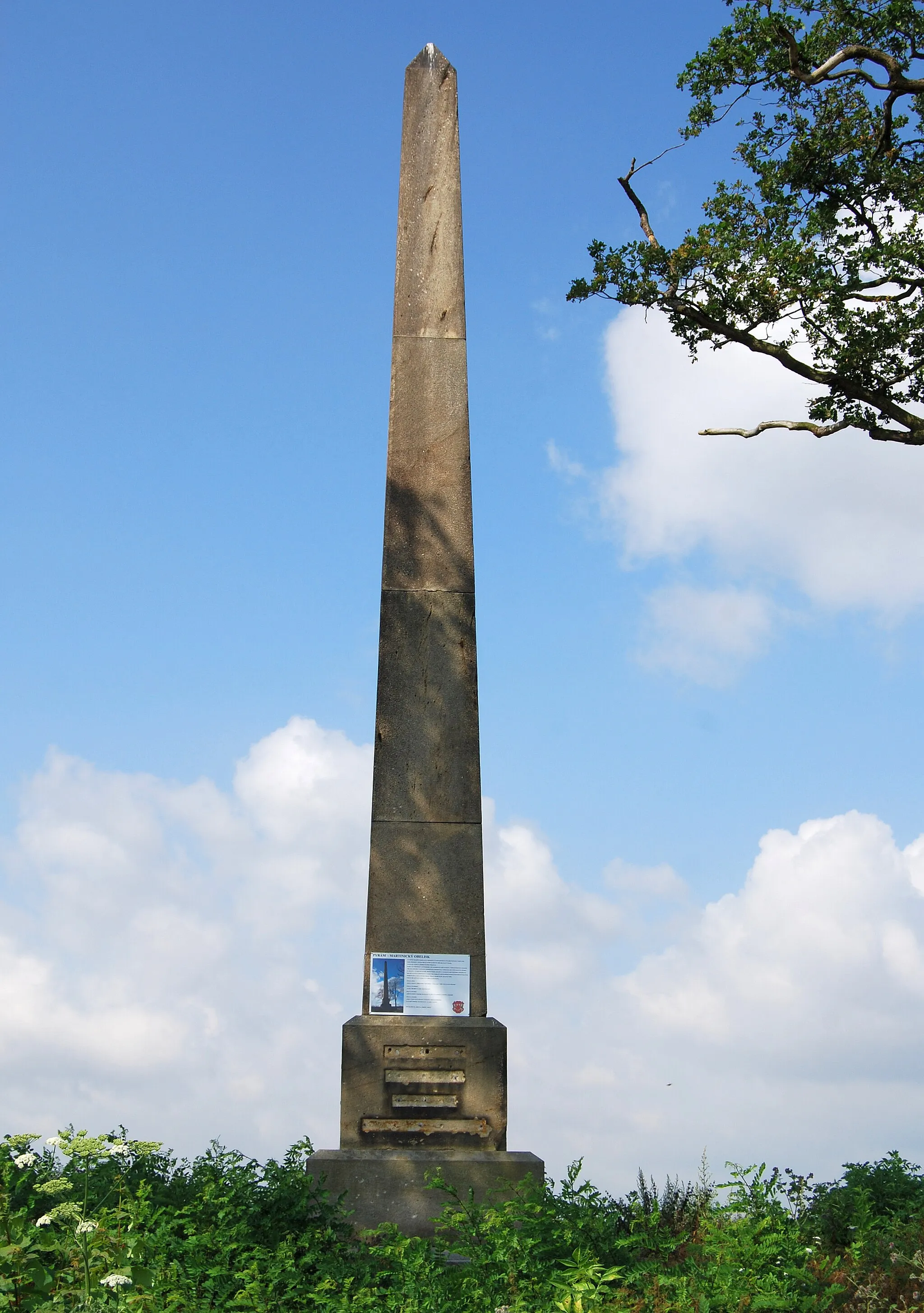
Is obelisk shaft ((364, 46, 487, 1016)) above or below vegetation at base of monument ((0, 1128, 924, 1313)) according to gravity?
above

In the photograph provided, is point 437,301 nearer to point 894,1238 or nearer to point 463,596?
point 463,596

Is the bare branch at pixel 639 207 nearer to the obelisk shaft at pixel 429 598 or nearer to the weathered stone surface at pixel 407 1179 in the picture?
the obelisk shaft at pixel 429 598

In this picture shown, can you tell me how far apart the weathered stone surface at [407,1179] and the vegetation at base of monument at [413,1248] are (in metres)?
0.13

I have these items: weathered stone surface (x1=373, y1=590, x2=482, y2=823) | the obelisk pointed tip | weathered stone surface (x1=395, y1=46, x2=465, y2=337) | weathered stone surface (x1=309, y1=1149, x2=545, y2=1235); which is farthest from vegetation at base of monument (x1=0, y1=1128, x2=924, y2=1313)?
the obelisk pointed tip

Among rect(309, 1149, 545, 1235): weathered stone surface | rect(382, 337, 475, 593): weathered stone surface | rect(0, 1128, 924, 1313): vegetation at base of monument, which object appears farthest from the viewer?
rect(382, 337, 475, 593): weathered stone surface

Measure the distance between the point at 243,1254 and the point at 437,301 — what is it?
6.60 metres

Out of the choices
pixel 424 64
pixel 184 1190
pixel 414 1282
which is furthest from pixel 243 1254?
pixel 424 64

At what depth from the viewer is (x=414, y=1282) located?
5.69m

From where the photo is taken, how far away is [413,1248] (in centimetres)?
632

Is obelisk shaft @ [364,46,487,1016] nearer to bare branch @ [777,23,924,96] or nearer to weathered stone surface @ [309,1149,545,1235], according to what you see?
weathered stone surface @ [309,1149,545,1235]

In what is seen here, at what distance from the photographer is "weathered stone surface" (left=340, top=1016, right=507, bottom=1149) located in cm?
790

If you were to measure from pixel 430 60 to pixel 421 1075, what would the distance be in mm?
7758

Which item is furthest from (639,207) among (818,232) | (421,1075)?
(421,1075)

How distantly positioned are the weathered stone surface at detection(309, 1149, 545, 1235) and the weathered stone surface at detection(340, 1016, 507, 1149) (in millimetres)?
185
